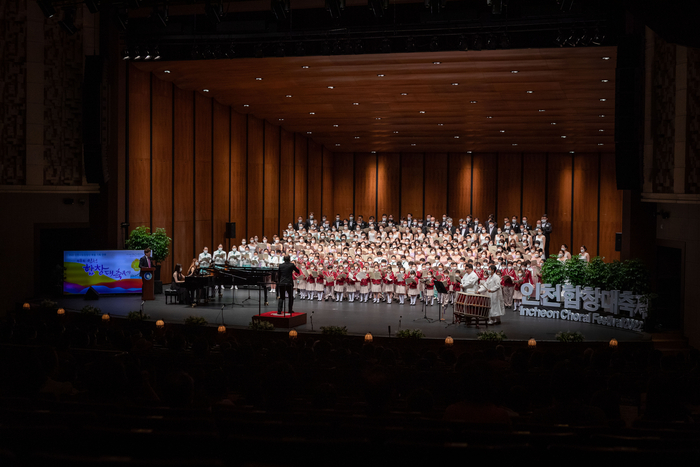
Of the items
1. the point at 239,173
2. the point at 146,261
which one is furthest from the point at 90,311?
the point at 239,173

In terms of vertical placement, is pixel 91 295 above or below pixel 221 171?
below

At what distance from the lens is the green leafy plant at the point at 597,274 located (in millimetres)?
13698

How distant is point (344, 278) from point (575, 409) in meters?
13.5

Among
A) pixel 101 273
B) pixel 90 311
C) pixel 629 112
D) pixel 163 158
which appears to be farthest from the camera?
pixel 163 158

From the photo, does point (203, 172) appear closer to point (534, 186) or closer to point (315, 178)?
point (315, 178)

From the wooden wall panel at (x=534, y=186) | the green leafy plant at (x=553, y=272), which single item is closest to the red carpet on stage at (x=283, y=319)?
the green leafy plant at (x=553, y=272)

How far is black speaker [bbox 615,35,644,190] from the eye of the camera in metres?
13.2

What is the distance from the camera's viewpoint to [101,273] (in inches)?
659

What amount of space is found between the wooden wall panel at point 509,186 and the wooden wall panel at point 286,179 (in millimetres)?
10008

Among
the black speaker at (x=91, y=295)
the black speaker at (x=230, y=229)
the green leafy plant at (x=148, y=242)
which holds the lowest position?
the black speaker at (x=91, y=295)

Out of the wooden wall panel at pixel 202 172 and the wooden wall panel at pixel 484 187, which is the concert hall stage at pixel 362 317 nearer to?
the wooden wall panel at pixel 202 172

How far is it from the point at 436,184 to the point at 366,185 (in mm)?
3539

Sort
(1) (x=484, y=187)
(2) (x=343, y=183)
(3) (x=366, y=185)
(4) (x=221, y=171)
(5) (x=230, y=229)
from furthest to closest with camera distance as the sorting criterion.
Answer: (2) (x=343, y=183) → (3) (x=366, y=185) → (1) (x=484, y=187) → (5) (x=230, y=229) → (4) (x=221, y=171)

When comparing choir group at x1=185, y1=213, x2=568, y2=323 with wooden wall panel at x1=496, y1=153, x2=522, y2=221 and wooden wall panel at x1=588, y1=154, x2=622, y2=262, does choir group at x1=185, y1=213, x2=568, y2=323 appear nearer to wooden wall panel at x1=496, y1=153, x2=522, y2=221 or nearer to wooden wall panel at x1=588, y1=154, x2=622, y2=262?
wooden wall panel at x1=496, y1=153, x2=522, y2=221
